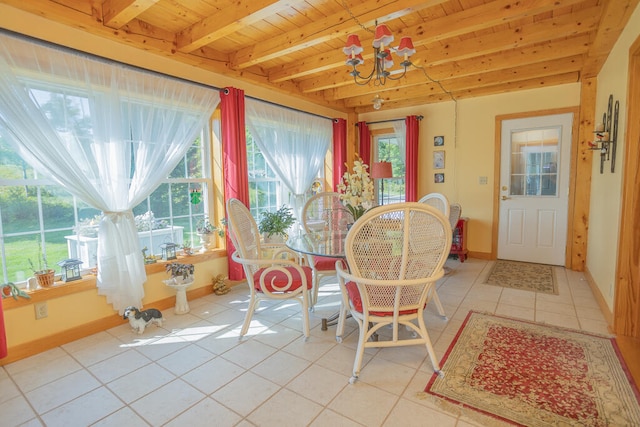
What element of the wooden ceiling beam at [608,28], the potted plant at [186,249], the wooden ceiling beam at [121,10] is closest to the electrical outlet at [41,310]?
the potted plant at [186,249]

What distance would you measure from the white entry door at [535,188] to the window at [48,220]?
4.36m

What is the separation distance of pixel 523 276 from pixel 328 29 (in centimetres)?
355

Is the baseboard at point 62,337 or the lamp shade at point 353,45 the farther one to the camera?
the baseboard at point 62,337

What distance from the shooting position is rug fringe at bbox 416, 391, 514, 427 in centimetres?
161

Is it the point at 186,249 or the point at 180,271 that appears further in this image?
the point at 186,249

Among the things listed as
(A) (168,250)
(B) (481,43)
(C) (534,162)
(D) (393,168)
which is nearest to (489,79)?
(B) (481,43)

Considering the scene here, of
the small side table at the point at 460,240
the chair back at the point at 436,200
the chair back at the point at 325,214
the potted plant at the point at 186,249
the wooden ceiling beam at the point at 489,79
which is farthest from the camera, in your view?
the small side table at the point at 460,240

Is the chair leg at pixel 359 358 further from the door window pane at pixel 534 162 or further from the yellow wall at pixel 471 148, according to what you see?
the door window pane at pixel 534 162

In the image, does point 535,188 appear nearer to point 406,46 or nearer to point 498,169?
point 498,169

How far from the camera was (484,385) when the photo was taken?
1.90 m

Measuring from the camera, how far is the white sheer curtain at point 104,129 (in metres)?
2.22

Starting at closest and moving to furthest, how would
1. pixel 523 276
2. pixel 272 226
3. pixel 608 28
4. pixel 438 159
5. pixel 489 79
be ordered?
pixel 608 28 < pixel 272 226 < pixel 523 276 < pixel 489 79 < pixel 438 159

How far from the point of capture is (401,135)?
533 cm

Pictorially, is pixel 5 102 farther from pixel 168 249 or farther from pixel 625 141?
pixel 625 141
